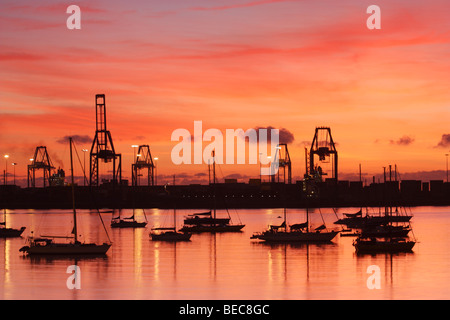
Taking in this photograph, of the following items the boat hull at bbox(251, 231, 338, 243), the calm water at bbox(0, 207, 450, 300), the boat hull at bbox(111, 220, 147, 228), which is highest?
the boat hull at bbox(251, 231, 338, 243)

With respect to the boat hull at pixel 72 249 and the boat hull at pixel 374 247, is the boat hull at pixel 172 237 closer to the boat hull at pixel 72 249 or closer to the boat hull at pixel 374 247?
the boat hull at pixel 72 249

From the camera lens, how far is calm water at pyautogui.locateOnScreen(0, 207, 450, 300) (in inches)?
1490

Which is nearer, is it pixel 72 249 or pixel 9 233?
pixel 72 249

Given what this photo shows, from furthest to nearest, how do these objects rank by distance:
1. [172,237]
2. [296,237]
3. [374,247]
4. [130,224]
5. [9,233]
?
[130,224] < [9,233] < [172,237] < [296,237] < [374,247]

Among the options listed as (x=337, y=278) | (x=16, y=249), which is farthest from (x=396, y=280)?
(x=16, y=249)

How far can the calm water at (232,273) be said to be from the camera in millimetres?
37844

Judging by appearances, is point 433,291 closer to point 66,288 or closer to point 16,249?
point 66,288

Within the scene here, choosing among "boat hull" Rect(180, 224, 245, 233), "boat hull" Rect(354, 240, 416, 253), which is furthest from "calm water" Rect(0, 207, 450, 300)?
"boat hull" Rect(180, 224, 245, 233)

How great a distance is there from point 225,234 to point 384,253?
3158 centimetres

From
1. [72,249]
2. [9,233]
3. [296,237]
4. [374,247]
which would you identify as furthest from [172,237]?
[374,247]

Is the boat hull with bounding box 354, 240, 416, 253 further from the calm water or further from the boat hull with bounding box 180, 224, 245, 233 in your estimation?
the boat hull with bounding box 180, 224, 245, 233

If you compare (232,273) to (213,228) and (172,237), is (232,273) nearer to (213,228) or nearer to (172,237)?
(172,237)

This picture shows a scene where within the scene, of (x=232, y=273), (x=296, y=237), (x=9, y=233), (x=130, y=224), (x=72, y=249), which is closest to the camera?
(x=232, y=273)

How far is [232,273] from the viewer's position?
153ft
